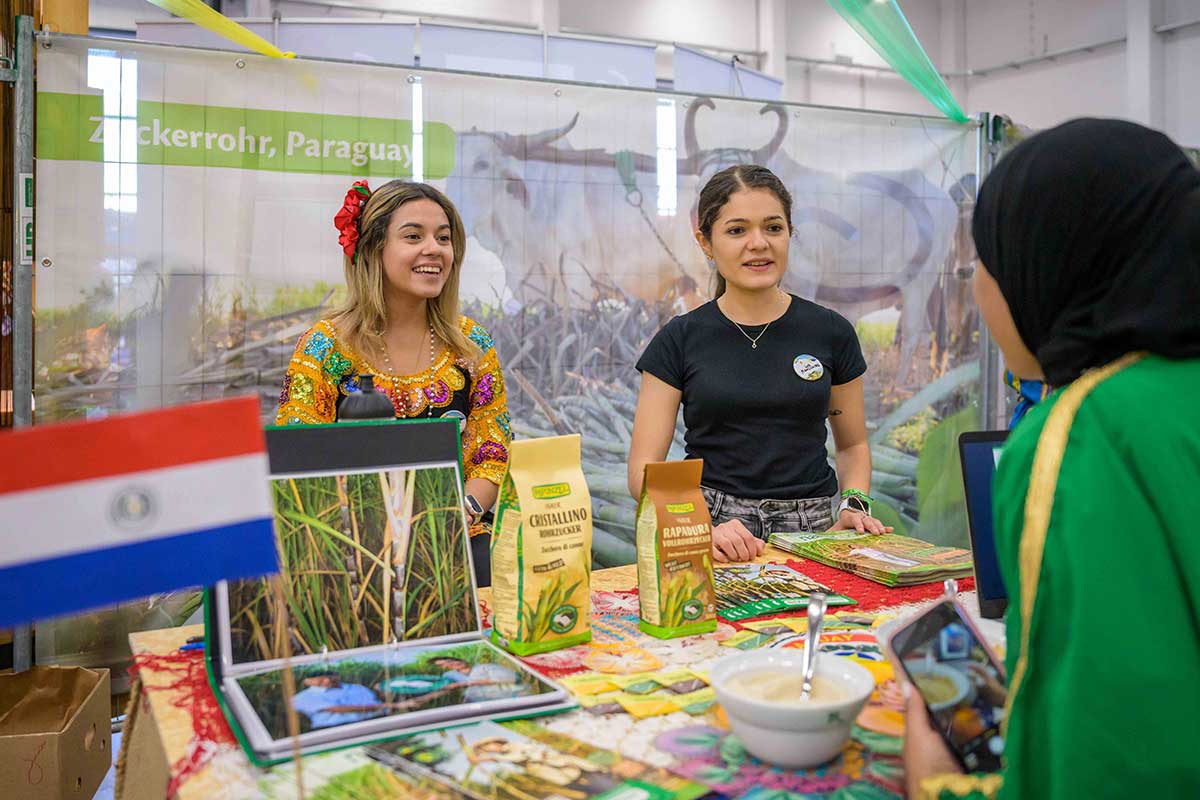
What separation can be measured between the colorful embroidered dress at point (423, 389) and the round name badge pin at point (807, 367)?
77cm

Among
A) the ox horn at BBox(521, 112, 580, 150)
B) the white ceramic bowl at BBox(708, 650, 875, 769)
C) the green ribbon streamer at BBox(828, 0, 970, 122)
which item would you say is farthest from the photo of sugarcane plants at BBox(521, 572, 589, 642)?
the green ribbon streamer at BBox(828, 0, 970, 122)

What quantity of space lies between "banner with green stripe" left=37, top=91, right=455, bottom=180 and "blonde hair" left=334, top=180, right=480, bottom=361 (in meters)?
0.66

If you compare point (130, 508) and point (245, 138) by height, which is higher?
point (245, 138)

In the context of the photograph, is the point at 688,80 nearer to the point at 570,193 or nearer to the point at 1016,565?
the point at 570,193

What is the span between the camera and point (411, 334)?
7.86ft

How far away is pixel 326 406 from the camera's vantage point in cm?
218

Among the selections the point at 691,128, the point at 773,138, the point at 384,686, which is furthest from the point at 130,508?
the point at 773,138

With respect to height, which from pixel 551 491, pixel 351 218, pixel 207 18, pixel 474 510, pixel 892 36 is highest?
pixel 892 36

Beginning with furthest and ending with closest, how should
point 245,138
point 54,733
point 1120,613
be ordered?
1. point 245,138
2. point 54,733
3. point 1120,613

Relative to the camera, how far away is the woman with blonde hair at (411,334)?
87.7 inches

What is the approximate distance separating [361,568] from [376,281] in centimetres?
137

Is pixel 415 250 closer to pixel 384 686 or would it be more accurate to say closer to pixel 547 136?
pixel 547 136

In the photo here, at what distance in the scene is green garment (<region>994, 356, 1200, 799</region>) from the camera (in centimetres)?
65

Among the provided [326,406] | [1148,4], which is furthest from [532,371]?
[1148,4]
